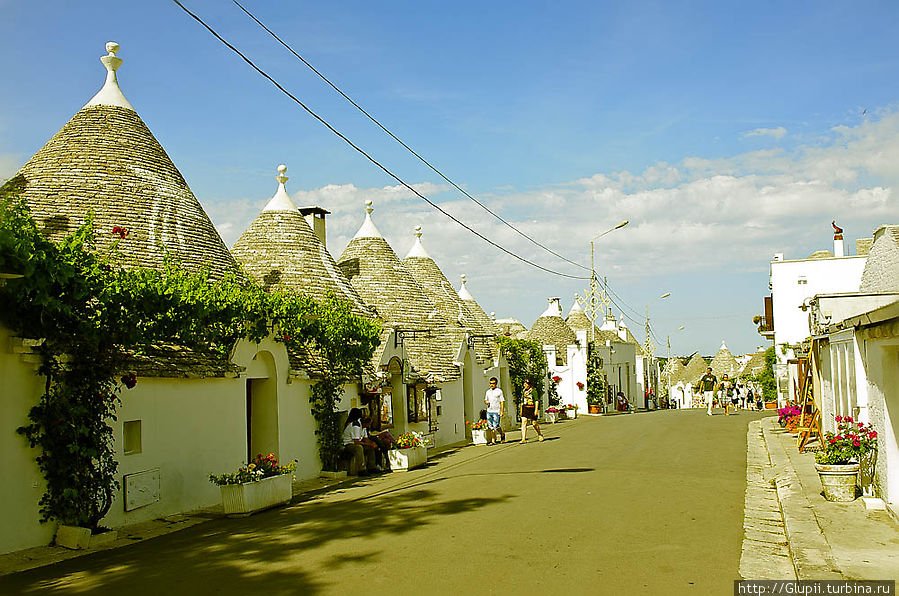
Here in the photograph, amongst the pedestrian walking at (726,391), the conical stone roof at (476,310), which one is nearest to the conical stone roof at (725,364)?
the pedestrian walking at (726,391)

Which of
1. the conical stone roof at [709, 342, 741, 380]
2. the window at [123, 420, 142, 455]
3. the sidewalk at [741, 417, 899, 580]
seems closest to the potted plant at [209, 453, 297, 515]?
the window at [123, 420, 142, 455]

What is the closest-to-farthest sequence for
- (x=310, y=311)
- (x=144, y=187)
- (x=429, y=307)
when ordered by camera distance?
(x=144, y=187) → (x=310, y=311) → (x=429, y=307)

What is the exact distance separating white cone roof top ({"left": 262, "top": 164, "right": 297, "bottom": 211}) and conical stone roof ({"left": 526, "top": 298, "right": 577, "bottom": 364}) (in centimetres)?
2216

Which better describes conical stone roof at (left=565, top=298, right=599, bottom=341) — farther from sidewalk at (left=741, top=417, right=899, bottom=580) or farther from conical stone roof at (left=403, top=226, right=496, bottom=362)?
sidewalk at (left=741, top=417, right=899, bottom=580)

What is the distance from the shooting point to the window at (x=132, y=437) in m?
11.7

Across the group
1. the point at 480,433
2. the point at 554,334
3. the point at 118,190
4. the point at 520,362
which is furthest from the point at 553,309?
the point at 118,190

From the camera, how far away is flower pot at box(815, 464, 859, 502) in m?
10.6

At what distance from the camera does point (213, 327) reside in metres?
13.4

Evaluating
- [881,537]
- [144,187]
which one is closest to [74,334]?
[144,187]

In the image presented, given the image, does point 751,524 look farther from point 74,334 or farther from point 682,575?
point 74,334

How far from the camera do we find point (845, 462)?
423 inches

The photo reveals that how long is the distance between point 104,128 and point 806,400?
15.9 metres

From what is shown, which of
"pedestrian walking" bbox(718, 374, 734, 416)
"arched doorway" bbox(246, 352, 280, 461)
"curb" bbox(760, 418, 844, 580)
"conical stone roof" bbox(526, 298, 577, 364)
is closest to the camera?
"curb" bbox(760, 418, 844, 580)

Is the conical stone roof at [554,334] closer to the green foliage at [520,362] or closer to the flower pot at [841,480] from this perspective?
the green foliage at [520,362]
